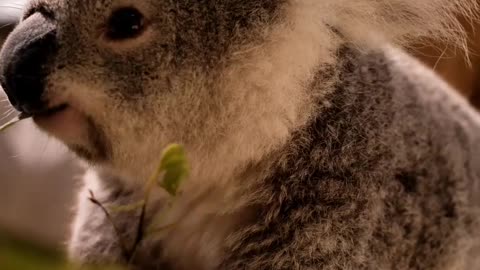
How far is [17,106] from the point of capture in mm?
1268

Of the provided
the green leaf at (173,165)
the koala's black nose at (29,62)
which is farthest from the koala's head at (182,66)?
the green leaf at (173,165)

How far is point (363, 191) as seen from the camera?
1.40 metres

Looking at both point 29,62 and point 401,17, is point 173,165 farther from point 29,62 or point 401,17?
point 401,17

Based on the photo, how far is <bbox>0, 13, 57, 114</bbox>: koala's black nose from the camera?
1198 mm

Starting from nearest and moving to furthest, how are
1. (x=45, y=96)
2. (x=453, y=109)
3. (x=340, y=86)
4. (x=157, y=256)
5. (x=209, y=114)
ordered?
(x=45, y=96) < (x=209, y=114) < (x=340, y=86) < (x=157, y=256) < (x=453, y=109)

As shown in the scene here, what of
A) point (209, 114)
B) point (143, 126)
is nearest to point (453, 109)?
point (209, 114)

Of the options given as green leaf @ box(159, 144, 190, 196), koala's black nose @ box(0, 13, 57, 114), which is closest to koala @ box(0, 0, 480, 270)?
koala's black nose @ box(0, 13, 57, 114)

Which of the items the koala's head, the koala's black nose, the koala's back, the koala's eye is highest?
the koala's black nose

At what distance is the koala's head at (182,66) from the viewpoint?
1.22 metres

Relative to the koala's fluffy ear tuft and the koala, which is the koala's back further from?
the koala's fluffy ear tuft

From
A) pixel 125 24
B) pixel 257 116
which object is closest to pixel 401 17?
pixel 257 116

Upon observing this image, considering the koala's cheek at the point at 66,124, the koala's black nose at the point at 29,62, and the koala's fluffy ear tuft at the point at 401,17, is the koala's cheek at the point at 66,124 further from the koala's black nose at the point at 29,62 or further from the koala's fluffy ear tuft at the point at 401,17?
the koala's fluffy ear tuft at the point at 401,17

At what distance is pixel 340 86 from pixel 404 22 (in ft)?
0.70

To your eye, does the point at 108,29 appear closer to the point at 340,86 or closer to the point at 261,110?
the point at 261,110
